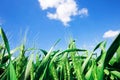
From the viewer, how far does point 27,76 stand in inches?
53.3

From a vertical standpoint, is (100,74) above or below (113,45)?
below

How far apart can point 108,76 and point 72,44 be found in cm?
80

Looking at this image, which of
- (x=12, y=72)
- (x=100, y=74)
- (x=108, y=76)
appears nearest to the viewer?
(x=100, y=74)

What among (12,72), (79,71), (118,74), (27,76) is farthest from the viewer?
(118,74)

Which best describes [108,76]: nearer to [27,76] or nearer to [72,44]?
[27,76]

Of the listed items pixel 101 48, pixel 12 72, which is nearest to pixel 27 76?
pixel 12 72

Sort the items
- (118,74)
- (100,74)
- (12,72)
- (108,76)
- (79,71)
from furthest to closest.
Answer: (108,76)
(118,74)
(12,72)
(100,74)
(79,71)

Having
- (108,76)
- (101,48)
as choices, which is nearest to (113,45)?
(108,76)

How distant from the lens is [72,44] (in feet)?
3.56

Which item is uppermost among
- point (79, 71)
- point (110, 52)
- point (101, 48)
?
point (101, 48)

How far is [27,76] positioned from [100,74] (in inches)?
17.6

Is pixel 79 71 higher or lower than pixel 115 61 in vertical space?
lower

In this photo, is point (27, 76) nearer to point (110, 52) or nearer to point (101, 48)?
point (110, 52)

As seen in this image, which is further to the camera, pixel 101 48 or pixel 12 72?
pixel 101 48
